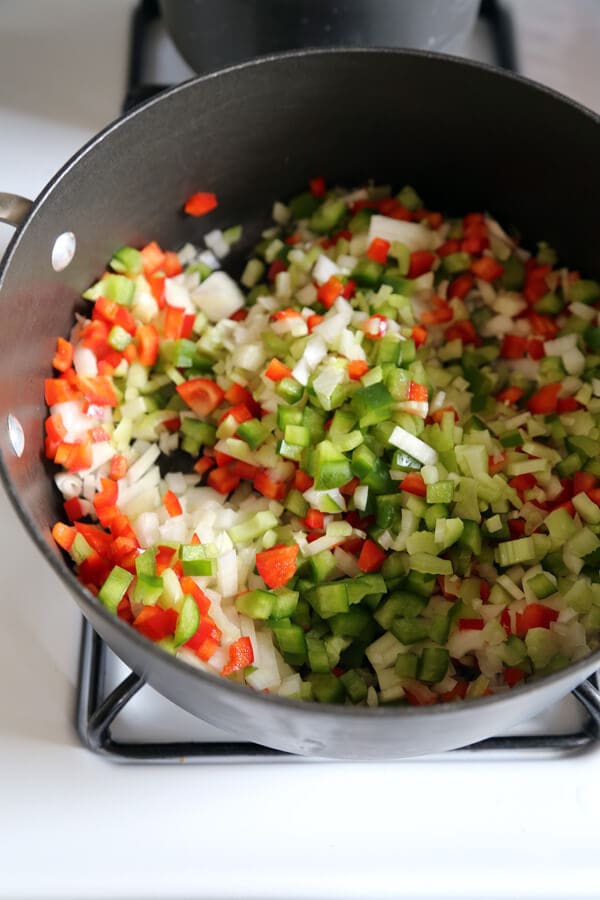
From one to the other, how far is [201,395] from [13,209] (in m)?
Result: 0.32

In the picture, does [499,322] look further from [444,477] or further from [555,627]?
[555,627]

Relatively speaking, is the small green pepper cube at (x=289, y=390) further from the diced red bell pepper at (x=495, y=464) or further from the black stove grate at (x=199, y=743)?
the black stove grate at (x=199, y=743)

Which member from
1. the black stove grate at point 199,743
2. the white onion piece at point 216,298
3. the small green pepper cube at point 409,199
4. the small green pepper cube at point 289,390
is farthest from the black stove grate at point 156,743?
the small green pepper cube at point 409,199

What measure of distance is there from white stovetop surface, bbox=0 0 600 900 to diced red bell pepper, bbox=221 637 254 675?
0.10 meters

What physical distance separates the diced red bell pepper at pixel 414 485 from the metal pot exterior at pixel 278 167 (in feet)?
0.97

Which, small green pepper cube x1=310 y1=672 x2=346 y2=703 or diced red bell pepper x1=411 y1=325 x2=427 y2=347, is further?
diced red bell pepper x1=411 y1=325 x2=427 y2=347

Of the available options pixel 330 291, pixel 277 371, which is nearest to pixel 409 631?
pixel 277 371

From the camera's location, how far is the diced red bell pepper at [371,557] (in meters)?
1.05

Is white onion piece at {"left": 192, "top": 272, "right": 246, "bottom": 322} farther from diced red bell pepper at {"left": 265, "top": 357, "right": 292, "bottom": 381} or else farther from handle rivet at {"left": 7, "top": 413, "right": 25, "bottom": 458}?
handle rivet at {"left": 7, "top": 413, "right": 25, "bottom": 458}

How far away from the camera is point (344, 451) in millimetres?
1073

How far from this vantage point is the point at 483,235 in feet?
4.21

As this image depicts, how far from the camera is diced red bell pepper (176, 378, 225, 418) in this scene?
117 centimetres

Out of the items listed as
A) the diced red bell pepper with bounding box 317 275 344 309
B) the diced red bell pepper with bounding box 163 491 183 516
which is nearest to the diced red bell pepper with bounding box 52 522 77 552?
the diced red bell pepper with bounding box 163 491 183 516

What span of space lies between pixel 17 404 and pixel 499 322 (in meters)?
0.64
